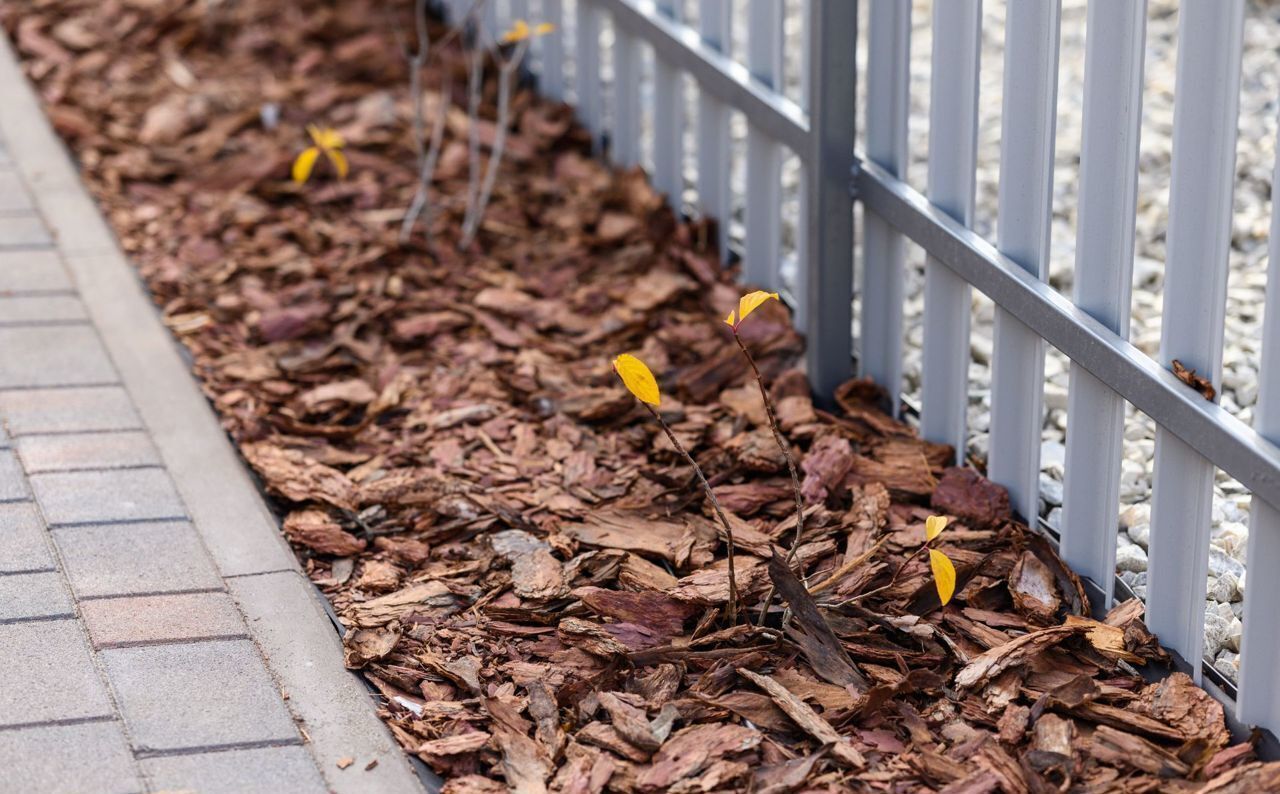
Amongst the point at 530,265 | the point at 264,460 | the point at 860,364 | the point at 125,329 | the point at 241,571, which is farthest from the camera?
the point at 530,265

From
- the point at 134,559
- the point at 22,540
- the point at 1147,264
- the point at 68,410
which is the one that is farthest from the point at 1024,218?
the point at 68,410

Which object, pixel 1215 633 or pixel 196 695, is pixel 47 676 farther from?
pixel 1215 633

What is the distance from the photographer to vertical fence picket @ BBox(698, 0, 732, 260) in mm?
4133

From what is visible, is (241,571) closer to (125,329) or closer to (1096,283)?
(125,329)

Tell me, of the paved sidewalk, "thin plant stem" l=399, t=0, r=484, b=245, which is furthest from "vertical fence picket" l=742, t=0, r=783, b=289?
the paved sidewalk

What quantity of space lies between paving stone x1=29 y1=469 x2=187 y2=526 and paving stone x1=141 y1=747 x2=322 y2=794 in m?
0.82

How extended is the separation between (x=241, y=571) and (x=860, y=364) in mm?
1501

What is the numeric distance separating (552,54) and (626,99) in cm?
56

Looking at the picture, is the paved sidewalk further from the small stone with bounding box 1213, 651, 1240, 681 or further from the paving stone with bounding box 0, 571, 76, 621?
the small stone with bounding box 1213, 651, 1240, 681

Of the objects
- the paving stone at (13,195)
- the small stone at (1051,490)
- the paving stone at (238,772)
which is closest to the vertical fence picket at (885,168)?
the small stone at (1051,490)

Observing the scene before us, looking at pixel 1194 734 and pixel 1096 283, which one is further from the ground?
pixel 1096 283

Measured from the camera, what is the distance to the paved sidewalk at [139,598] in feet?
8.29

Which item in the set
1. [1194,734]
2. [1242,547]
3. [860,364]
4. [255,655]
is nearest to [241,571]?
[255,655]

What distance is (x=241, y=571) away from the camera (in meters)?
3.05
